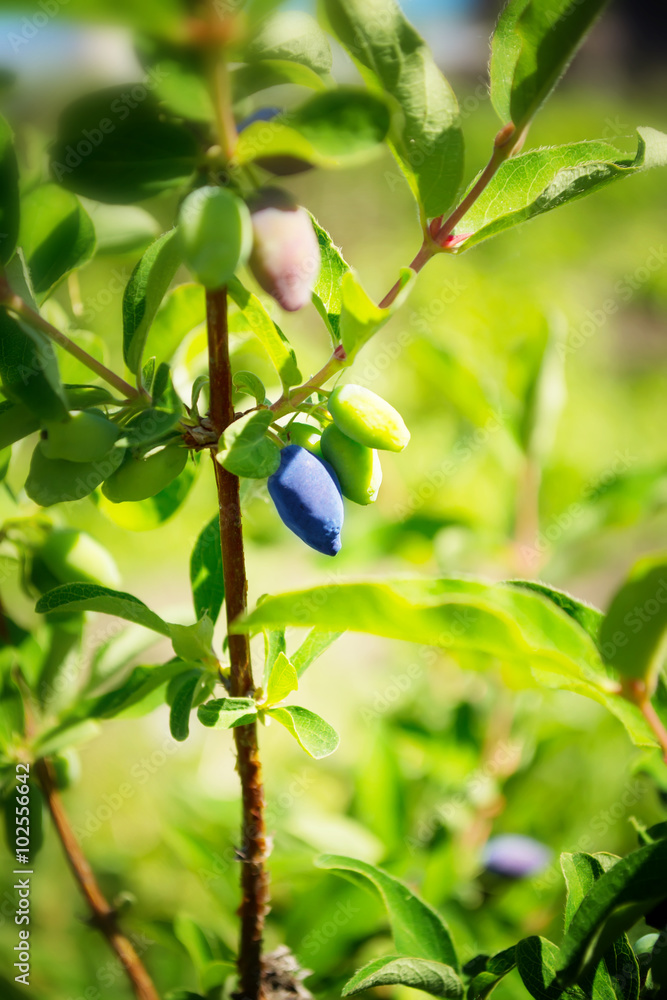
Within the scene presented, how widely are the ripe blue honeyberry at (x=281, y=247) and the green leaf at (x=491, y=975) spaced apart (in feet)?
1.12

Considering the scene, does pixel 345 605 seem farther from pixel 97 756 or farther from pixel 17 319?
pixel 97 756

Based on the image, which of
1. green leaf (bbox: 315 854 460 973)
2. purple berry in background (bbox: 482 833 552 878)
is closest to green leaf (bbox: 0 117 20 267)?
green leaf (bbox: 315 854 460 973)

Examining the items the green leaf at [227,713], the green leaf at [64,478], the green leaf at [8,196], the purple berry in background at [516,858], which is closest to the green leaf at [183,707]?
the green leaf at [227,713]

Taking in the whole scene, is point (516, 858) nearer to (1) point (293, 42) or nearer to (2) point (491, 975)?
(2) point (491, 975)

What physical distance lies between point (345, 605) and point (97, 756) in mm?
1413

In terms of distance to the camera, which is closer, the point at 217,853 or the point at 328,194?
the point at 217,853

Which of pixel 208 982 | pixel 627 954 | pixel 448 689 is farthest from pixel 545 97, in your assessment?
pixel 448 689

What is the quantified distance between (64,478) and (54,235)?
0.47 feet

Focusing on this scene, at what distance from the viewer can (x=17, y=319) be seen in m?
0.35

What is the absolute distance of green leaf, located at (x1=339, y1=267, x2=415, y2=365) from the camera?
32cm

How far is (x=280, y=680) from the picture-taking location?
15.5 inches

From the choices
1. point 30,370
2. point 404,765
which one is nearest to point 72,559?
point 30,370

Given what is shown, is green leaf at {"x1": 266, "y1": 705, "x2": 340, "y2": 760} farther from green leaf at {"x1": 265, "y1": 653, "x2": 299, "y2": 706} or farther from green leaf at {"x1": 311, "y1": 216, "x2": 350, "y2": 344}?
green leaf at {"x1": 311, "y1": 216, "x2": 350, "y2": 344}

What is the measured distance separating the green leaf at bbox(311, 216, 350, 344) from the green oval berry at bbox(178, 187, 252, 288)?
0.11m
